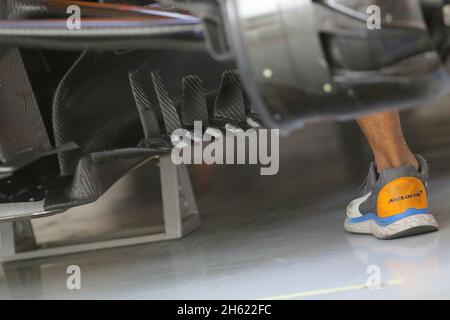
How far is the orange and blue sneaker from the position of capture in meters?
1.49

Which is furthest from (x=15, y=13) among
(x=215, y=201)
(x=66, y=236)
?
(x=215, y=201)

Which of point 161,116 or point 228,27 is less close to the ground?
point 228,27

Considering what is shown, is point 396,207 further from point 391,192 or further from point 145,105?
point 145,105

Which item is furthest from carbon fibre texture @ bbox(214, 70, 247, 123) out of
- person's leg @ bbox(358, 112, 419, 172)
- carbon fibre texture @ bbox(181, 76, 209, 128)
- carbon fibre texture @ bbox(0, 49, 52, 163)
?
carbon fibre texture @ bbox(0, 49, 52, 163)

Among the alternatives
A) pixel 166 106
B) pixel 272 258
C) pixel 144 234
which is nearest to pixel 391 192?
pixel 272 258

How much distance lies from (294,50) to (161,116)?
0.76m

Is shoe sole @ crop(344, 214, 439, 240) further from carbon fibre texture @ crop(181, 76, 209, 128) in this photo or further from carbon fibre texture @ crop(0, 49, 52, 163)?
carbon fibre texture @ crop(0, 49, 52, 163)

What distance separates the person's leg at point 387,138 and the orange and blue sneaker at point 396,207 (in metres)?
0.03

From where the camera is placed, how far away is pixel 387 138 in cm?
155

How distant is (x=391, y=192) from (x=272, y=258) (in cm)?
29

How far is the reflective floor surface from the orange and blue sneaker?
1.0 inches

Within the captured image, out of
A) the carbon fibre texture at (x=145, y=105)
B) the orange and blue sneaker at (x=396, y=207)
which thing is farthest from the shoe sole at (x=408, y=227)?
the carbon fibre texture at (x=145, y=105)

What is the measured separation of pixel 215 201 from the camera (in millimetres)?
2463
